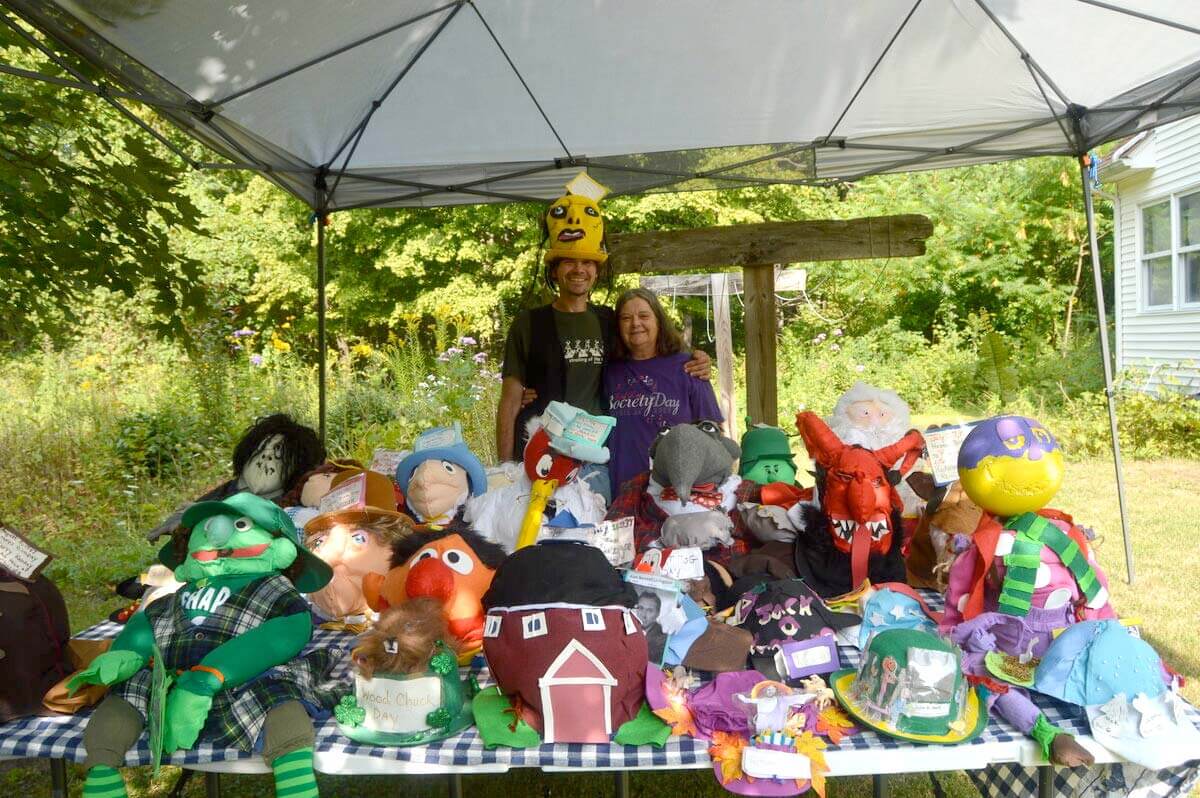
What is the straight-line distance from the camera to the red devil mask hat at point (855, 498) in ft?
7.66

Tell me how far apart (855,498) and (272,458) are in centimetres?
192

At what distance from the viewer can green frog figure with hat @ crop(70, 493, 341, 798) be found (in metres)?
1.72

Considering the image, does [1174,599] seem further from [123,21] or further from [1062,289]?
[1062,289]

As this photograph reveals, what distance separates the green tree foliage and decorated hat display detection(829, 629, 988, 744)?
9.06 ft

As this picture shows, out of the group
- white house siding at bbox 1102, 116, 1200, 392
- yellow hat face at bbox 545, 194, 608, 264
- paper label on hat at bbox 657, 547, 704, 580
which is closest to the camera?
paper label on hat at bbox 657, 547, 704, 580

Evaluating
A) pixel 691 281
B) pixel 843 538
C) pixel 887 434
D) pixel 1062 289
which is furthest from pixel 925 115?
pixel 1062 289

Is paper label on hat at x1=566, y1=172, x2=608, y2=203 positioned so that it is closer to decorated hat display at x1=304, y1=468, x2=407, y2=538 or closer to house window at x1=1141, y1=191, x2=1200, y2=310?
decorated hat display at x1=304, y1=468, x2=407, y2=538

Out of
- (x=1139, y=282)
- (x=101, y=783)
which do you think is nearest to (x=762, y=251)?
(x=101, y=783)

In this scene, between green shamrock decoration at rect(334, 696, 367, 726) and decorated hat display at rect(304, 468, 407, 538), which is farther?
decorated hat display at rect(304, 468, 407, 538)

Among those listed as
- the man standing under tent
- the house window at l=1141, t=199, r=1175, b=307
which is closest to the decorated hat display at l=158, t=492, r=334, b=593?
the man standing under tent

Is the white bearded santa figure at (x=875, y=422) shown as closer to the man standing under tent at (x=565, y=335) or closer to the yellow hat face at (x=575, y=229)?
the man standing under tent at (x=565, y=335)

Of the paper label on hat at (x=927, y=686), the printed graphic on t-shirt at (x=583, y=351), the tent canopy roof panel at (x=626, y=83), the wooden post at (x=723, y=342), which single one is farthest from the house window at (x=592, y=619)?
the wooden post at (x=723, y=342)

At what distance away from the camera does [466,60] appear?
3316 millimetres

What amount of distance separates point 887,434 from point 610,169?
7.18 feet
